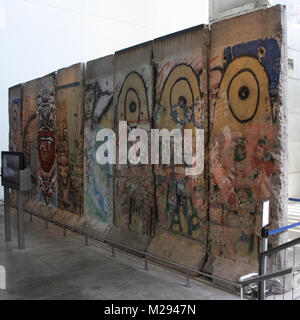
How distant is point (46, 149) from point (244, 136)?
7.43 meters

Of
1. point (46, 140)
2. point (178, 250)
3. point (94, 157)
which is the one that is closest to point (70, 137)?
point (94, 157)

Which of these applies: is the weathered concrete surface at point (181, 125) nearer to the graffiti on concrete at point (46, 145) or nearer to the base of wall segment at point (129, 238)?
the base of wall segment at point (129, 238)

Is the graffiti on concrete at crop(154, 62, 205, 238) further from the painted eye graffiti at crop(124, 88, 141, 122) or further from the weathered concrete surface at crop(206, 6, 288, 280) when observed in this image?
the painted eye graffiti at crop(124, 88, 141, 122)

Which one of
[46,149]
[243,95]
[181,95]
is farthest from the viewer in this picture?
[46,149]

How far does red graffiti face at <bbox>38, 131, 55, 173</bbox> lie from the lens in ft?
38.7

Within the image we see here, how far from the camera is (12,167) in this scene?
9016mm

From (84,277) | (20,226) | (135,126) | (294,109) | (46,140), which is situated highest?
(294,109)

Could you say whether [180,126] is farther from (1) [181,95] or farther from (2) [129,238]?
(2) [129,238]

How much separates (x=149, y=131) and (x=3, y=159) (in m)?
3.81

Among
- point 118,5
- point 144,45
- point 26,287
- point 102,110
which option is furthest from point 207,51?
point 118,5

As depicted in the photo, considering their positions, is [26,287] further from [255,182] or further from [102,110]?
[102,110]

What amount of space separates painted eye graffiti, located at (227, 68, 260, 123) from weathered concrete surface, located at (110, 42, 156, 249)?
2052 millimetres

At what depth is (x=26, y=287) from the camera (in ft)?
20.8

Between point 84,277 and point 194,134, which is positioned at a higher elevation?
point 194,134
